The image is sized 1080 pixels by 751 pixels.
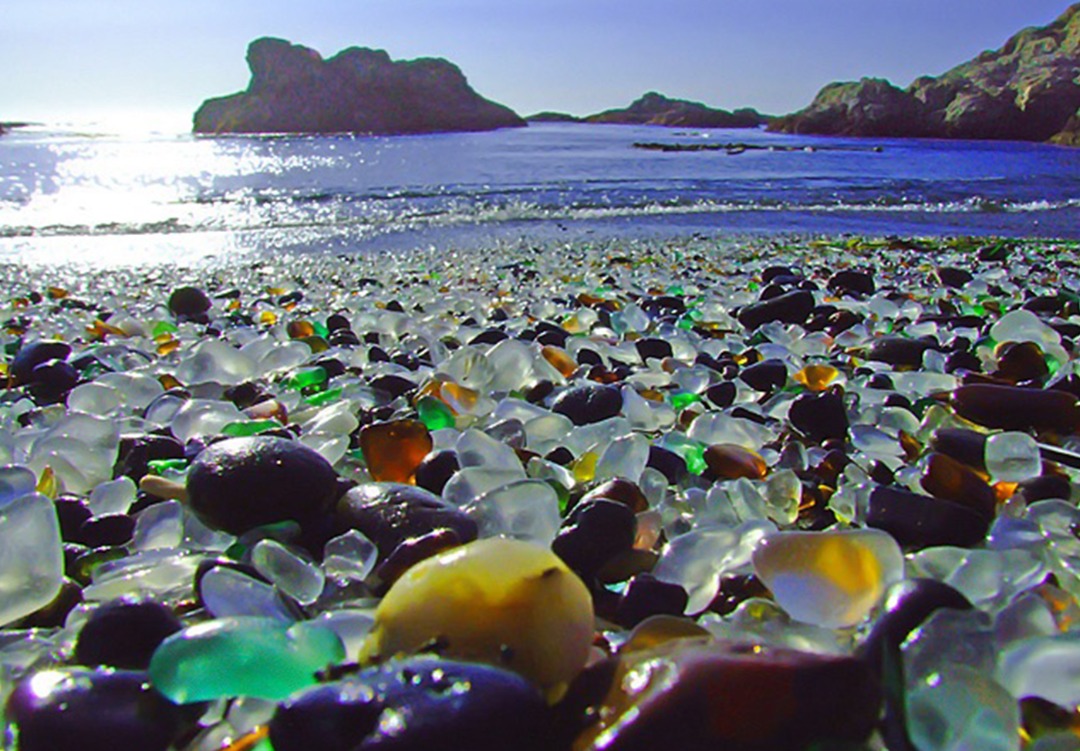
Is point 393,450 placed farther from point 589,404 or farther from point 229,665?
point 229,665

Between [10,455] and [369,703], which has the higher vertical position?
[369,703]

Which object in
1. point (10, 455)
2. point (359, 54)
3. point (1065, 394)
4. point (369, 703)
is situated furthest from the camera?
point (359, 54)

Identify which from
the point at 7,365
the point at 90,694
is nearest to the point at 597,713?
the point at 90,694

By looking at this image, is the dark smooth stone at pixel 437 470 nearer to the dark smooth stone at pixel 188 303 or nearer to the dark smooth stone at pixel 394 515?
the dark smooth stone at pixel 394 515

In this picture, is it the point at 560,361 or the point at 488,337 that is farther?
the point at 488,337

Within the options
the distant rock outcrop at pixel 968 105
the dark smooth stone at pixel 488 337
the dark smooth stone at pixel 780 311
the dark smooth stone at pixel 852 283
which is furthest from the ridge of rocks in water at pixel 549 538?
the distant rock outcrop at pixel 968 105

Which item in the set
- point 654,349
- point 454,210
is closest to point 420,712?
point 654,349

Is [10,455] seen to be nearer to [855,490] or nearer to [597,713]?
[597,713]
